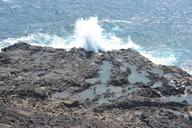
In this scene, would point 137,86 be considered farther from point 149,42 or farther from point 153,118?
point 149,42

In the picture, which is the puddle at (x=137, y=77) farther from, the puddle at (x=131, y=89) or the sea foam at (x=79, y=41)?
the sea foam at (x=79, y=41)

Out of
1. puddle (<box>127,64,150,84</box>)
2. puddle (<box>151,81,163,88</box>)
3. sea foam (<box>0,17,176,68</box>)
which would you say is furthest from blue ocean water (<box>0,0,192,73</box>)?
puddle (<box>151,81,163,88</box>)

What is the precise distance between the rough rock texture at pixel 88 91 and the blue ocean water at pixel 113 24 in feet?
27.8

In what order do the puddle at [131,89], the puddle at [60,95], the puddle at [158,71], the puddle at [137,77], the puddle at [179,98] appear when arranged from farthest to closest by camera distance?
1. the puddle at [158,71]
2. the puddle at [137,77]
3. the puddle at [131,89]
4. the puddle at [179,98]
5. the puddle at [60,95]

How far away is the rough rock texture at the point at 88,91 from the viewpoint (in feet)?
129

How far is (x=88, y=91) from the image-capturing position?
43406 mm

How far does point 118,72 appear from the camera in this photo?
153 ft

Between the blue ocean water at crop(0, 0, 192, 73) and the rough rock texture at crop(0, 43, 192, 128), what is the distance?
8479 mm

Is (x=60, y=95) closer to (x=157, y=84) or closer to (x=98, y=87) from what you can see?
(x=98, y=87)

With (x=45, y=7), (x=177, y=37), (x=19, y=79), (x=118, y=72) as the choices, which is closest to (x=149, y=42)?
(x=177, y=37)

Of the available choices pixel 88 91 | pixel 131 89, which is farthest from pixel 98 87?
pixel 131 89

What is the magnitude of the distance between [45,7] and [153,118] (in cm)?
4453

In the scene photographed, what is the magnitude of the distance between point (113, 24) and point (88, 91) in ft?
107

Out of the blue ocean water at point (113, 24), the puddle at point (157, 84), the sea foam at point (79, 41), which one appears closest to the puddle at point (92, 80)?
the puddle at point (157, 84)
